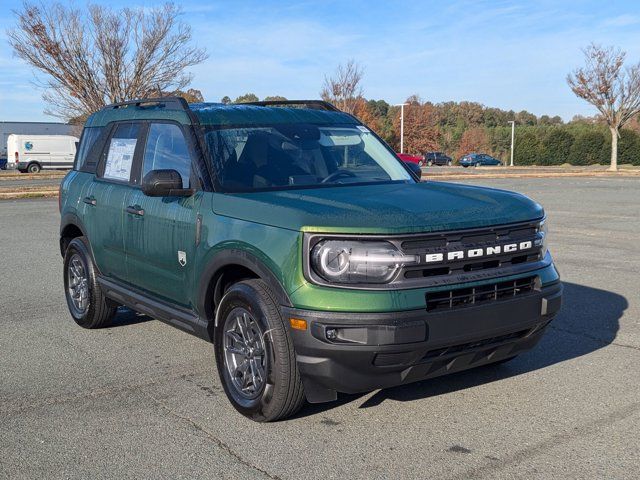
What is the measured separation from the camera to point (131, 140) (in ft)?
19.5

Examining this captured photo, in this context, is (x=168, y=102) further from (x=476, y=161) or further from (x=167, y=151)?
(x=476, y=161)

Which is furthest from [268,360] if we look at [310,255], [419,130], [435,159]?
[419,130]

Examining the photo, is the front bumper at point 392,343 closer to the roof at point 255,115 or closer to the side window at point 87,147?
the roof at point 255,115

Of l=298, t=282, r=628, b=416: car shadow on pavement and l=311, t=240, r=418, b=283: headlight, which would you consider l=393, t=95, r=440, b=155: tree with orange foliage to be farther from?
l=311, t=240, r=418, b=283: headlight

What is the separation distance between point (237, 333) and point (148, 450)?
0.87 m

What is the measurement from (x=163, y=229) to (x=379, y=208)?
1.74 m

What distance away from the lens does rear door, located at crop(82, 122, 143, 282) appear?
578 cm

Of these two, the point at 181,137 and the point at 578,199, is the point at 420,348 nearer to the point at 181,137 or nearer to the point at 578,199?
the point at 181,137

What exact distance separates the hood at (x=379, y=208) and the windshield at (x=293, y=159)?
27cm

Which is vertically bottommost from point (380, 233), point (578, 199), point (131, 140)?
point (578, 199)

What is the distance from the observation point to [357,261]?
12.7ft

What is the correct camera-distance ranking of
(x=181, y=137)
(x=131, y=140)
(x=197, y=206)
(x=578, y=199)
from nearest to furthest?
1. (x=197, y=206)
2. (x=181, y=137)
3. (x=131, y=140)
4. (x=578, y=199)

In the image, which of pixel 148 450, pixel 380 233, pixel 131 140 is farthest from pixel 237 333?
pixel 131 140

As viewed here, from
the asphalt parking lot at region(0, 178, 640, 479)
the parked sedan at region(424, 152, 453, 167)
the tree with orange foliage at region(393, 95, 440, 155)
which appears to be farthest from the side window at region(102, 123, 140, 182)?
the tree with orange foliage at region(393, 95, 440, 155)
